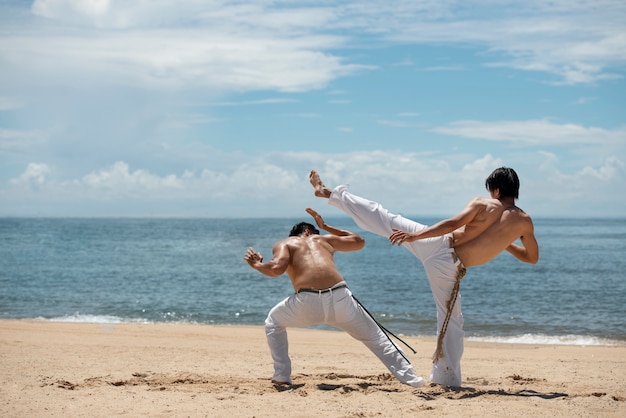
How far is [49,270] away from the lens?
30.0 metres

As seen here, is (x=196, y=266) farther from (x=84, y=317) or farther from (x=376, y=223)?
(x=376, y=223)

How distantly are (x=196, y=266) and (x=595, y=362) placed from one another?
25.6 meters

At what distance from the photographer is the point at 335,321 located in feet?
21.6

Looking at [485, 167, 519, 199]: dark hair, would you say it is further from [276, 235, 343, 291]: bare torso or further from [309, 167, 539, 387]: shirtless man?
[276, 235, 343, 291]: bare torso

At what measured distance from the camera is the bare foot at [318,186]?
23.0ft

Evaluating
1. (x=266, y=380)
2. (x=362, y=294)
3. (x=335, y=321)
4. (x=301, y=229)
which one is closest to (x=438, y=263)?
(x=335, y=321)

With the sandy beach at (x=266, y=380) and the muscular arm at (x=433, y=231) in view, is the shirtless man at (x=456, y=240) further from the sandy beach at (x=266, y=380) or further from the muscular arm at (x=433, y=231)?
the sandy beach at (x=266, y=380)

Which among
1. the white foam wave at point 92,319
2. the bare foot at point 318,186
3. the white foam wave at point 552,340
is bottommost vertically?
the white foam wave at point 92,319

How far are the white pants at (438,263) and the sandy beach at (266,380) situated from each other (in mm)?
223

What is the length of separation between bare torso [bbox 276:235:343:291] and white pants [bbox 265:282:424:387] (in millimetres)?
109

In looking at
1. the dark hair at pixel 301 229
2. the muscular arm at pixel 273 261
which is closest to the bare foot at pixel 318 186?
the dark hair at pixel 301 229

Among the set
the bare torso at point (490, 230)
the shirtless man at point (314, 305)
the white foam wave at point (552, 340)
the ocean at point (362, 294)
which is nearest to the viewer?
the bare torso at point (490, 230)

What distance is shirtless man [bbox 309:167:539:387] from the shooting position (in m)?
6.41

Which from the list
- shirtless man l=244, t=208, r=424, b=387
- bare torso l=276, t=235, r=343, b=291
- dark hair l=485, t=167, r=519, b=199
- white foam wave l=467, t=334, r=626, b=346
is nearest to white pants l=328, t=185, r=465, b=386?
shirtless man l=244, t=208, r=424, b=387
